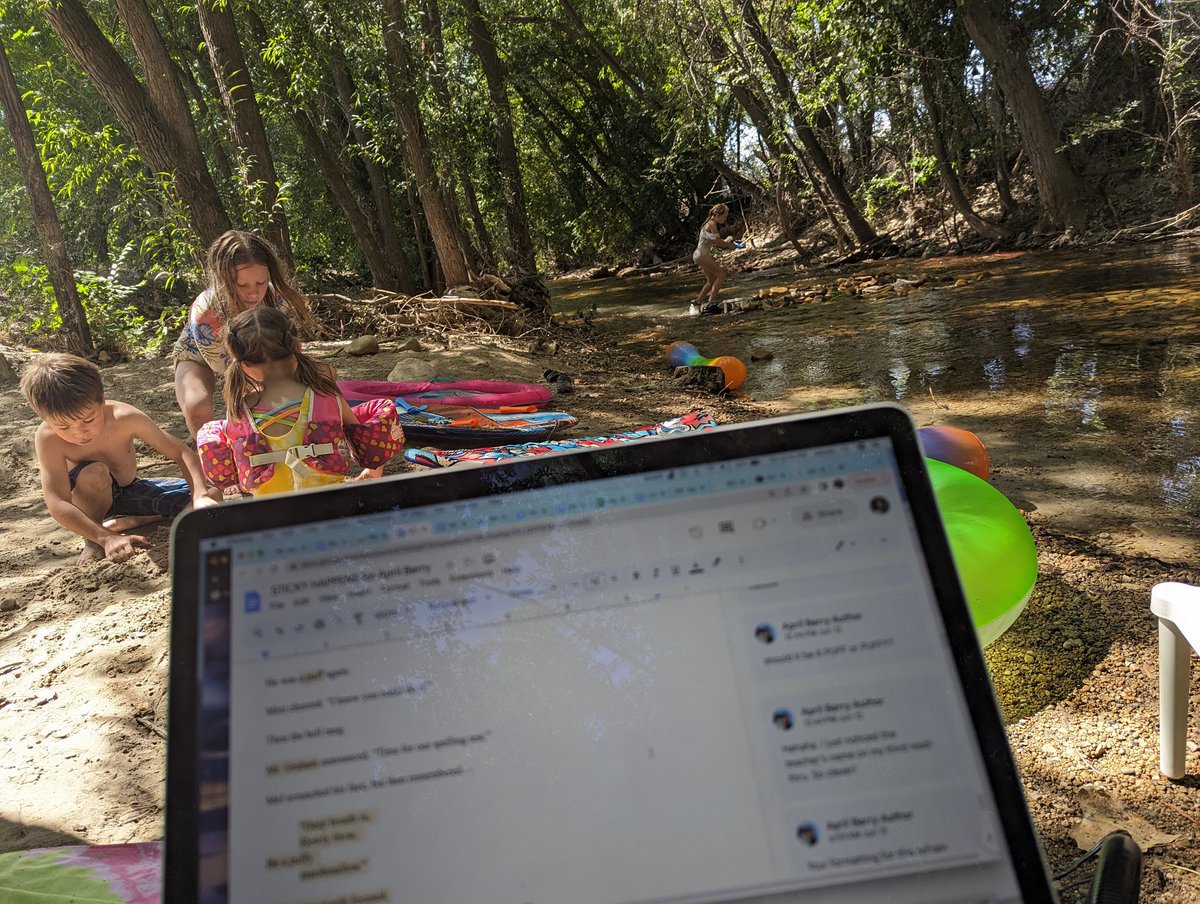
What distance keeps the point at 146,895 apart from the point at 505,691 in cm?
91

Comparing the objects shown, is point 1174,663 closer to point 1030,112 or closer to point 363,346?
point 363,346

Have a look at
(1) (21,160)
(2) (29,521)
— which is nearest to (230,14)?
(1) (21,160)

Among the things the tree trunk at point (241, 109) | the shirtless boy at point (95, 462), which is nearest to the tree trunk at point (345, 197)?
the tree trunk at point (241, 109)

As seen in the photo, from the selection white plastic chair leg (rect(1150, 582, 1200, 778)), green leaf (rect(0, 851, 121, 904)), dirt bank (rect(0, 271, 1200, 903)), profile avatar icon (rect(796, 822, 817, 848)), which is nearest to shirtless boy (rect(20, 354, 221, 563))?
dirt bank (rect(0, 271, 1200, 903))

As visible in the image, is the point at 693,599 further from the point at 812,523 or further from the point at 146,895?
the point at 146,895

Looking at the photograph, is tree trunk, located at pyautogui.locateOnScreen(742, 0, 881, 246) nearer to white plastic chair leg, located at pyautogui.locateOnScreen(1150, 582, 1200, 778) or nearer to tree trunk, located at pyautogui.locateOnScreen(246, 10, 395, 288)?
tree trunk, located at pyautogui.locateOnScreen(246, 10, 395, 288)

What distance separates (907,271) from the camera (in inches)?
520

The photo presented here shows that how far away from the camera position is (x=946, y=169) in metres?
13.4

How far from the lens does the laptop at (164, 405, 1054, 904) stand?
735mm

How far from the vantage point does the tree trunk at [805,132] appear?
534 inches

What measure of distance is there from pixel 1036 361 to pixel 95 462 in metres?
6.59

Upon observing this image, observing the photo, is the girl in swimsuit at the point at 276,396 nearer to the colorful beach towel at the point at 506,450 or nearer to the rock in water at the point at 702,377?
the colorful beach towel at the point at 506,450

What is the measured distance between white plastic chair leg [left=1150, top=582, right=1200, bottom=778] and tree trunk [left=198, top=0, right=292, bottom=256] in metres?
8.67

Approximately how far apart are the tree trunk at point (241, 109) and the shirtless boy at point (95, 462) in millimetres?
5042
